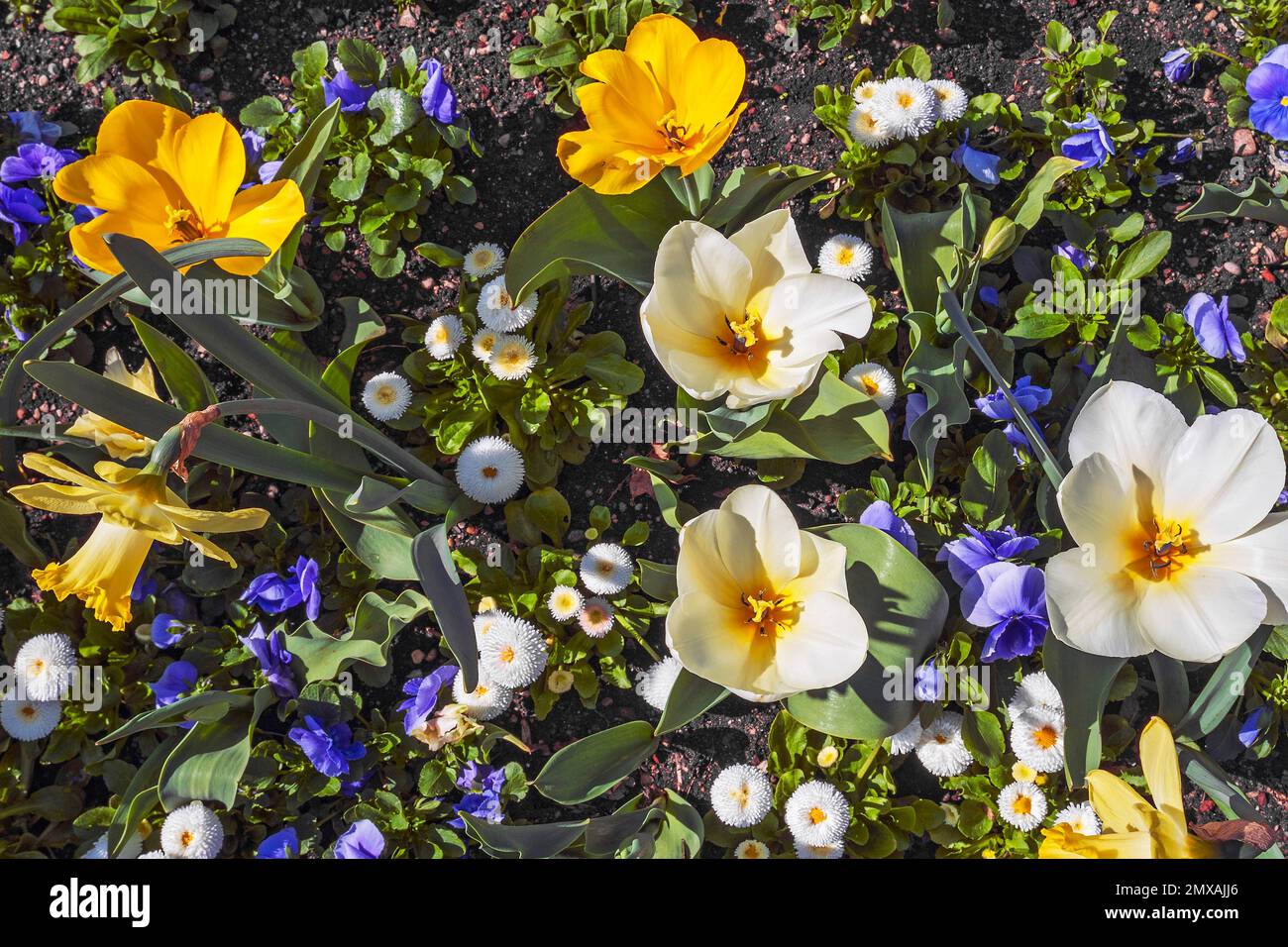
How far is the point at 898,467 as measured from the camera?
1.99m

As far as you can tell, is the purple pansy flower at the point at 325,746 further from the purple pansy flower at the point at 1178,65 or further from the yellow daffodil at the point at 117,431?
the purple pansy flower at the point at 1178,65

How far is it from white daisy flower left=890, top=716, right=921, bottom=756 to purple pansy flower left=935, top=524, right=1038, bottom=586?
29 centimetres

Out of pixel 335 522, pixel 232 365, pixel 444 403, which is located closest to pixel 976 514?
pixel 444 403

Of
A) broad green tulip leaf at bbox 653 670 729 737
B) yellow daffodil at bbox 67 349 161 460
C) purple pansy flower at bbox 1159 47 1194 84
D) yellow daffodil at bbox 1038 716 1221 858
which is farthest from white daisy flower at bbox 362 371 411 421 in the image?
purple pansy flower at bbox 1159 47 1194 84

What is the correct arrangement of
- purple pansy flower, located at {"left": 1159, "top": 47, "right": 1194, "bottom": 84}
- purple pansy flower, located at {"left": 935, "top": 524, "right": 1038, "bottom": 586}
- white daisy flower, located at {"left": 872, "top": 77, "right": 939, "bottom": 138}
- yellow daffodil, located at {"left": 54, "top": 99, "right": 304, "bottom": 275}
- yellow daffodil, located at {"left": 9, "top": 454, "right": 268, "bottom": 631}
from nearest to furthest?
yellow daffodil, located at {"left": 9, "top": 454, "right": 268, "bottom": 631} → yellow daffodil, located at {"left": 54, "top": 99, "right": 304, "bottom": 275} → purple pansy flower, located at {"left": 935, "top": 524, "right": 1038, "bottom": 586} → white daisy flower, located at {"left": 872, "top": 77, "right": 939, "bottom": 138} → purple pansy flower, located at {"left": 1159, "top": 47, "right": 1194, "bottom": 84}

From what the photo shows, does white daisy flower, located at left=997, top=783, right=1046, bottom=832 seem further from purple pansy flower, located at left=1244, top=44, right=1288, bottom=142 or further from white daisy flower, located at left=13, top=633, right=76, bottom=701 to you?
white daisy flower, located at left=13, top=633, right=76, bottom=701

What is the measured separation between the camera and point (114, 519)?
1.17 m

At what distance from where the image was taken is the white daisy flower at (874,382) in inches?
73.1

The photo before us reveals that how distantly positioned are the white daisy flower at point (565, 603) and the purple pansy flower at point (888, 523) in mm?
570

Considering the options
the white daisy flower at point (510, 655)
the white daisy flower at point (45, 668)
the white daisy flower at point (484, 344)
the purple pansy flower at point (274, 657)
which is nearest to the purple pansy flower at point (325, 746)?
the purple pansy flower at point (274, 657)

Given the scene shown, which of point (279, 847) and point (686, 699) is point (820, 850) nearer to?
point (686, 699)

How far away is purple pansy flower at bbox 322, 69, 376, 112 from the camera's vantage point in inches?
77.5

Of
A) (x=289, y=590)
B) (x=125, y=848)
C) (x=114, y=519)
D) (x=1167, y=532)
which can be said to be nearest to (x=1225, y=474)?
(x=1167, y=532)

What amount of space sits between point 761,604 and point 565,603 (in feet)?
1.60
